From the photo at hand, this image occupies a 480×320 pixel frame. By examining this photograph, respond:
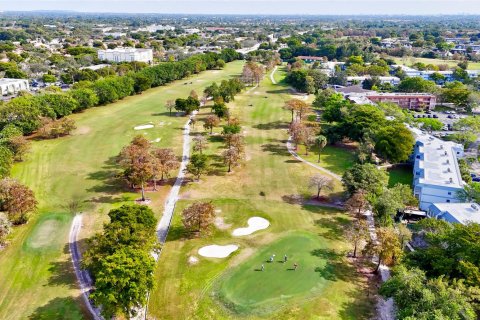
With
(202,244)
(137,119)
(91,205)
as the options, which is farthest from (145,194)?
(137,119)

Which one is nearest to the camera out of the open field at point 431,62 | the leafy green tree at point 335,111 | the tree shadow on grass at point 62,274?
the tree shadow on grass at point 62,274

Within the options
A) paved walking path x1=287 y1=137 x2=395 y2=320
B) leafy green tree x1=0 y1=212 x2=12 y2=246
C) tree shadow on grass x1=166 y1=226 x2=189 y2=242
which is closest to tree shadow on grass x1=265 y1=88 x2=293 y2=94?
paved walking path x1=287 y1=137 x2=395 y2=320

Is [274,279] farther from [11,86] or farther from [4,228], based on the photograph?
[11,86]

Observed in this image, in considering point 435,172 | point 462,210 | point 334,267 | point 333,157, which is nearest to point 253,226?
point 334,267

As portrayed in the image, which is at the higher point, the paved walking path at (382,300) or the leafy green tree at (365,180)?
the leafy green tree at (365,180)

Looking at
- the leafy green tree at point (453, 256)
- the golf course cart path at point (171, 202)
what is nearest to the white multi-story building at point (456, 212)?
the leafy green tree at point (453, 256)

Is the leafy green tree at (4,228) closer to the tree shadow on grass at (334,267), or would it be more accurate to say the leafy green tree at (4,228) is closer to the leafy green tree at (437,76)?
the tree shadow on grass at (334,267)

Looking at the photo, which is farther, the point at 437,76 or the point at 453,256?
the point at 437,76
